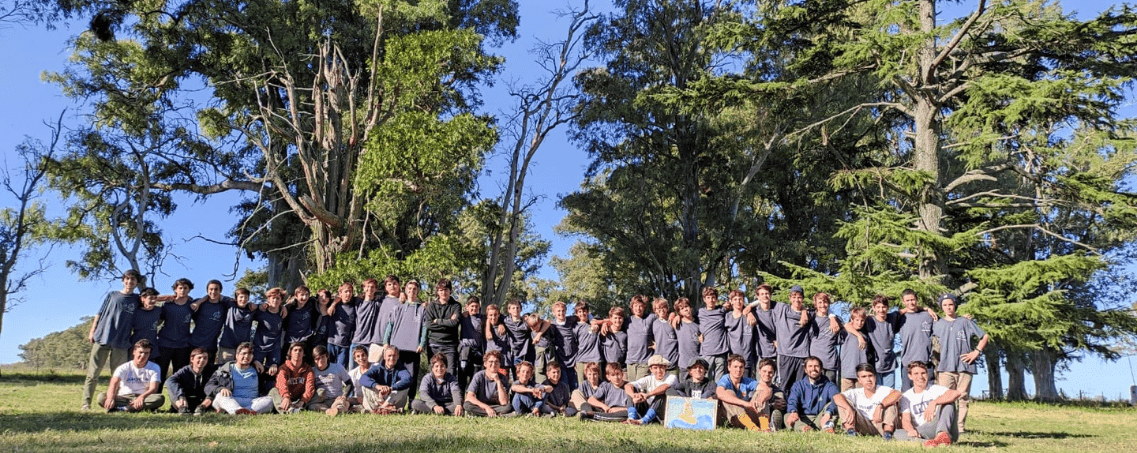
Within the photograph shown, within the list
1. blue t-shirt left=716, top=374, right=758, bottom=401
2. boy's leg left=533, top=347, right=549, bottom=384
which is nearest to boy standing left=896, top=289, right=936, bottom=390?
blue t-shirt left=716, top=374, right=758, bottom=401

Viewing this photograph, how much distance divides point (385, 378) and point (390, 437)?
2932mm

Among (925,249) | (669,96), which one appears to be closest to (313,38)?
Answer: (669,96)

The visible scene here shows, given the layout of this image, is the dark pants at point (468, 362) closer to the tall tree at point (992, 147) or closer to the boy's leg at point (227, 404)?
the boy's leg at point (227, 404)

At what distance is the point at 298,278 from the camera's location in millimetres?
26047

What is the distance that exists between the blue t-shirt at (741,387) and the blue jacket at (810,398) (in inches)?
17.1

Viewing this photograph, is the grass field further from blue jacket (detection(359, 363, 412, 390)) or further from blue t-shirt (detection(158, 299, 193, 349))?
blue t-shirt (detection(158, 299, 193, 349))

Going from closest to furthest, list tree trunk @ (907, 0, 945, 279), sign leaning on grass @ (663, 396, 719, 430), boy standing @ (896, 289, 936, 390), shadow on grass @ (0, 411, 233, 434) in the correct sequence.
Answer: shadow on grass @ (0, 411, 233, 434) < sign leaning on grass @ (663, 396, 719, 430) < boy standing @ (896, 289, 936, 390) < tree trunk @ (907, 0, 945, 279)

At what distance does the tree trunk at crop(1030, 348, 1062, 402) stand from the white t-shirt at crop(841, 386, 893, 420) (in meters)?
25.9

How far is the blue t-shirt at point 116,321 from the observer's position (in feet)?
33.5

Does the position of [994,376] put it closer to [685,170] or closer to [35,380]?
[685,170]

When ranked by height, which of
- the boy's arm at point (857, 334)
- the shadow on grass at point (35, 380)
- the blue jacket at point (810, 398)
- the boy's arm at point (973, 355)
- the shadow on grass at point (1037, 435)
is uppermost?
the boy's arm at point (857, 334)

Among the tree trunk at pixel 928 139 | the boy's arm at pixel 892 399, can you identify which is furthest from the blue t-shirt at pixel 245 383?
the tree trunk at pixel 928 139

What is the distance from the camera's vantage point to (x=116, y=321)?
1026 centimetres

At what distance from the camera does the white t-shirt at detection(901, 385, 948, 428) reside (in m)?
8.57
